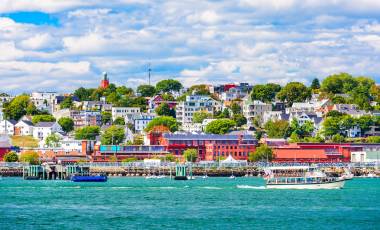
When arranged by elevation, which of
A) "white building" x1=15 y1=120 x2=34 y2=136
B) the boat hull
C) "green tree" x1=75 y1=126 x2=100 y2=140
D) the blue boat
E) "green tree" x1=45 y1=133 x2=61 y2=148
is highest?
"white building" x1=15 y1=120 x2=34 y2=136

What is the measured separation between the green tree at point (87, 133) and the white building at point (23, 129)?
9880mm

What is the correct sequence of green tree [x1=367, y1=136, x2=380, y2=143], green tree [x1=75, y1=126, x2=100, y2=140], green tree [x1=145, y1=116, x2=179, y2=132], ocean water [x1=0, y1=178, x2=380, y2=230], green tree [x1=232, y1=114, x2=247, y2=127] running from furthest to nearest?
green tree [x1=232, y1=114, x2=247, y2=127]
green tree [x1=145, y1=116, x2=179, y2=132]
green tree [x1=75, y1=126, x2=100, y2=140]
green tree [x1=367, y1=136, x2=380, y2=143]
ocean water [x1=0, y1=178, x2=380, y2=230]

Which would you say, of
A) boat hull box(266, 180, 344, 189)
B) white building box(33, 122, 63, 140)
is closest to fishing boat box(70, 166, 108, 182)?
boat hull box(266, 180, 344, 189)

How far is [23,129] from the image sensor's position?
195 metres

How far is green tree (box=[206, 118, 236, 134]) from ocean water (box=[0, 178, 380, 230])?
2937 inches

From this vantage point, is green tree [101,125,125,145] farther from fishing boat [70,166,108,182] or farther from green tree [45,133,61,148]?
fishing boat [70,166,108,182]

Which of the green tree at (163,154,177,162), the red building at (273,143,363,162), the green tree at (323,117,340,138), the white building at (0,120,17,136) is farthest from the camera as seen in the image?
the white building at (0,120,17,136)

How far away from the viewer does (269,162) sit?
154750 millimetres

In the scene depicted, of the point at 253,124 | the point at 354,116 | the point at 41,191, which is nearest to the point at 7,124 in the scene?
the point at 253,124

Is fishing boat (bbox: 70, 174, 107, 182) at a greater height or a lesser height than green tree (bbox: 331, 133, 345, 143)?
lesser

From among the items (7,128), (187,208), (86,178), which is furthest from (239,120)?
(187,208)

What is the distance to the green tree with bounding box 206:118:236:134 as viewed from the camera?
591 feet

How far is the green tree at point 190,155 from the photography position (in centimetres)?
15661

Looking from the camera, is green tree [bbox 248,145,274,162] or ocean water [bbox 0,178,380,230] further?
green tree [bbox 248,145,274,162]
